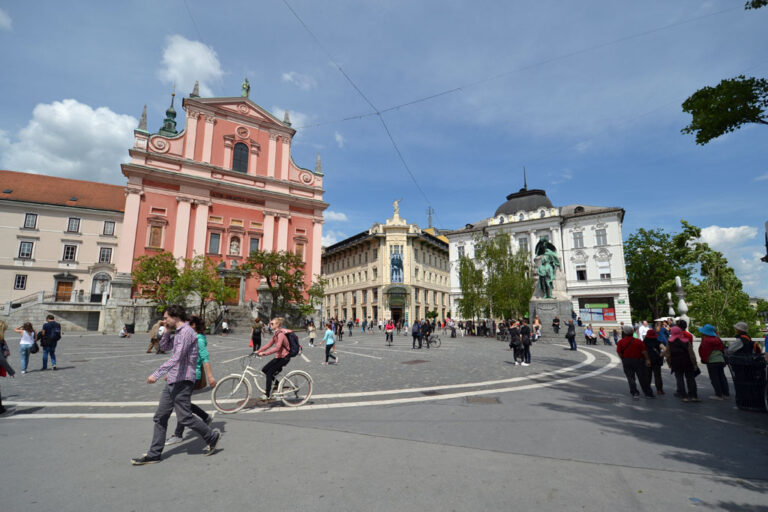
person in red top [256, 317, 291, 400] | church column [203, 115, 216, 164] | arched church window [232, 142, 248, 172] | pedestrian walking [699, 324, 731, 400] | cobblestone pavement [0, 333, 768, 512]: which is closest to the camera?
cobblestone pavement [0, 333, 768, 512]

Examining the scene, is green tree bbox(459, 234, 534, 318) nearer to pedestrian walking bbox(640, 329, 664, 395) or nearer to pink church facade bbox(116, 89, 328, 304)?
pink church facade bbox(116, 89, 328, 304)

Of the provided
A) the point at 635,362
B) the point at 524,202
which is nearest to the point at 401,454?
the point at 635,362

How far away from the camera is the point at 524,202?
55.3 meters

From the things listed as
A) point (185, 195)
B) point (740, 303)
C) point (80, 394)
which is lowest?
point (80, 394)

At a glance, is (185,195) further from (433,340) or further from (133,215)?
(433,340)

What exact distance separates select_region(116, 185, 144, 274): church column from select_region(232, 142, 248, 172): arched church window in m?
9.38

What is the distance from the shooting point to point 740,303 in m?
18.9

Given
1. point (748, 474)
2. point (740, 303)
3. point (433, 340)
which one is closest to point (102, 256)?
point (433, 340)

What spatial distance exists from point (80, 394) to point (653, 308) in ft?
187

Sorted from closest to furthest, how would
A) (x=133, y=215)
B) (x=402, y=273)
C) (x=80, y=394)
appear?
(x=80, y=394), (x=133, y=215), (x=402, y=273)

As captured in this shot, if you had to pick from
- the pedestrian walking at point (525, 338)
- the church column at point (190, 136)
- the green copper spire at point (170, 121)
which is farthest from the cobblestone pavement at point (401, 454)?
the green copper spire at point (170, 121)

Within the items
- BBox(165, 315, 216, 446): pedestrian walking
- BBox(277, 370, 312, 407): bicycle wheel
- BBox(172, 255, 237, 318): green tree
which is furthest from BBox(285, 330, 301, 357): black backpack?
BBox(172, 255, 237, 318): green tree

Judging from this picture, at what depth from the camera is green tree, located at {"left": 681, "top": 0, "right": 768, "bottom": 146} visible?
7.08 metres

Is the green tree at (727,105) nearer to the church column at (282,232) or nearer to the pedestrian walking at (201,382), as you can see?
the pedestrian walking at (201,382)
